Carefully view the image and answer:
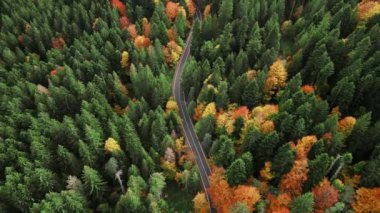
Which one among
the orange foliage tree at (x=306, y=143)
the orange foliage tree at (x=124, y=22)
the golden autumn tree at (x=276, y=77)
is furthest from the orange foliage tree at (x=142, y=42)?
the orange foliage tree at (x=306, y=143)

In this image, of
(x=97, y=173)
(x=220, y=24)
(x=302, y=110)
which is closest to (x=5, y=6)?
(x=220, y=24)

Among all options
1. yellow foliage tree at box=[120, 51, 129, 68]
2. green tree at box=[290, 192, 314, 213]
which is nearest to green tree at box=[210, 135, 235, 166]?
green tree at box=[290, 192, 314, 213]

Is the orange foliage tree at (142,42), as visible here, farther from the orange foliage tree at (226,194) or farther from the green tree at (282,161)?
the green tree at (282,161)

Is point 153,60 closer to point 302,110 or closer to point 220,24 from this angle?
point 220,24

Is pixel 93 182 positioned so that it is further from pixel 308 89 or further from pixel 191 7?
pixel 191 7

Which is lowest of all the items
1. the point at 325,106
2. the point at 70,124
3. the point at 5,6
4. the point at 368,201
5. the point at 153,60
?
the point at 368,201

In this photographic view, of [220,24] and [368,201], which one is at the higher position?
[220,24]
